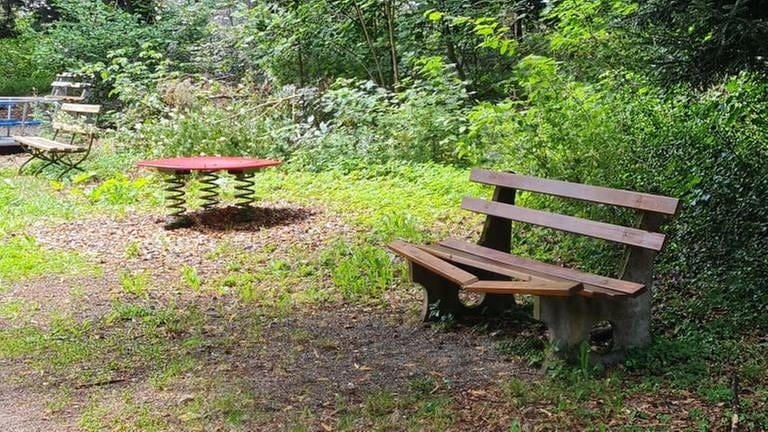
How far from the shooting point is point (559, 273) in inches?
171

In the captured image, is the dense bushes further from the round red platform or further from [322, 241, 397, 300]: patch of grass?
the round red platform

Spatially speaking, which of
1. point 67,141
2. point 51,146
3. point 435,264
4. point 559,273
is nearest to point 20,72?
point 67,141

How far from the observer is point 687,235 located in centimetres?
536

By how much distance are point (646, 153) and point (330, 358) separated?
9.83 feet

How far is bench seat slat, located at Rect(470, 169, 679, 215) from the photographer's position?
3.96 metres

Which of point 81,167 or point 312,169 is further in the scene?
point 81,167

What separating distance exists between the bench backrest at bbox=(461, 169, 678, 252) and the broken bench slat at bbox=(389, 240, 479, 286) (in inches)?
22.9

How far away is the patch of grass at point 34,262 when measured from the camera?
620 centimetres

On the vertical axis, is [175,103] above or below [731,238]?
above

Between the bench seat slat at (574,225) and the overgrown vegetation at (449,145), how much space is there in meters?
0.61

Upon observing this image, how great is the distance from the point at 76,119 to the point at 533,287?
10.8 meters

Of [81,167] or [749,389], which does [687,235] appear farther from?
[81,167]

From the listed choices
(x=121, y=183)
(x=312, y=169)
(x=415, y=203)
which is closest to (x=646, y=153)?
(x=415, y=203)

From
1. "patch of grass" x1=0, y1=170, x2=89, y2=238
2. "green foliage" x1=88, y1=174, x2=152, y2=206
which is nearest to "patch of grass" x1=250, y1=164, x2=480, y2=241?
"green foliage" x1=88, y1=174, x2=152, y2=206
